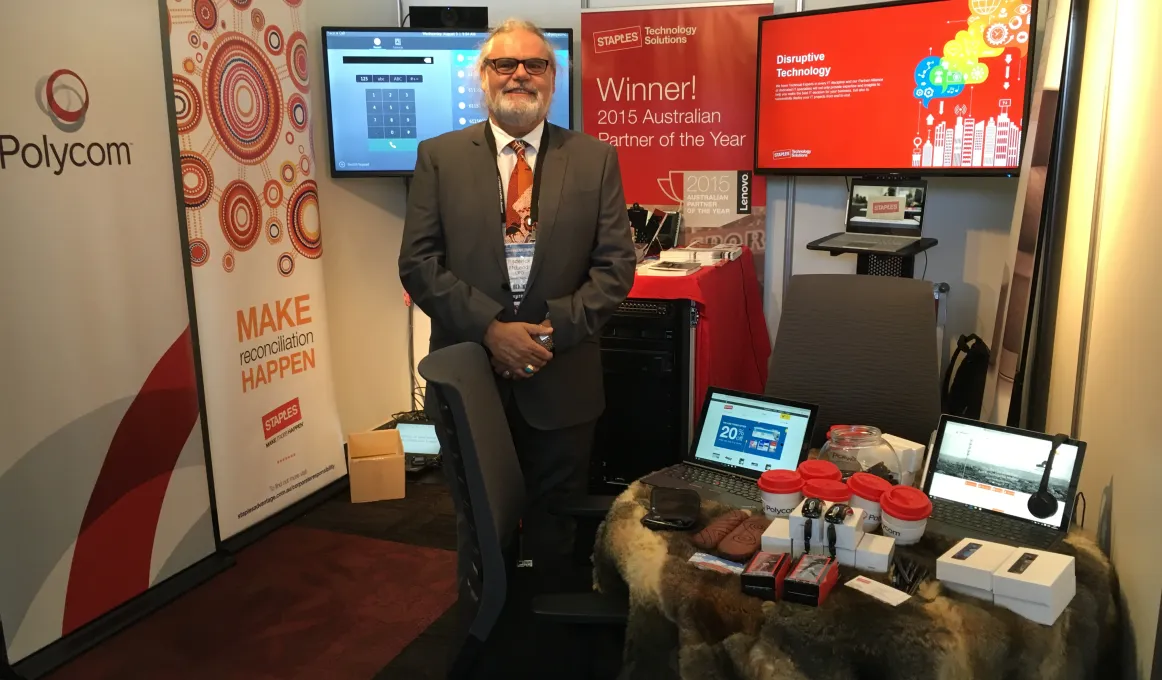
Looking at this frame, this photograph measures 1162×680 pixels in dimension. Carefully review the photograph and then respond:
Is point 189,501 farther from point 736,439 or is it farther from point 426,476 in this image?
point 736,439

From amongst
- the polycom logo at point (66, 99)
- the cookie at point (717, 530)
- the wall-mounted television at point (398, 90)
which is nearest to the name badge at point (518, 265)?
the cookie at point (717, 530)

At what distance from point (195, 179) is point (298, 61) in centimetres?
80

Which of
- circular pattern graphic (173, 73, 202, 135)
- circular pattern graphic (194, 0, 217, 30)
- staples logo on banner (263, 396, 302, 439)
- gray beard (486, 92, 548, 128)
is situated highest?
circular pattern graphic (194, 0, 217, 30)

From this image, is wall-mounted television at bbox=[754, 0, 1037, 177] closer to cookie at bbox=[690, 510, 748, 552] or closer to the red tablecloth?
the red tablecloth

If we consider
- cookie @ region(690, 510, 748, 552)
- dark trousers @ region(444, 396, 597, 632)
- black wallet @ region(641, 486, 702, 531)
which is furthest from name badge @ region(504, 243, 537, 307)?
cookie @ region(690, 510, 748, 552)

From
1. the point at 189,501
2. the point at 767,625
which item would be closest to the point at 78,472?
the point at 189,501

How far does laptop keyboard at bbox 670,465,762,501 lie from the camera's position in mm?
1711

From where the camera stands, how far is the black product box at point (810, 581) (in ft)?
4.10

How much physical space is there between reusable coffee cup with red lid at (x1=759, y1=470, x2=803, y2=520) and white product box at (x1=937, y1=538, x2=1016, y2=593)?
26 centimetres

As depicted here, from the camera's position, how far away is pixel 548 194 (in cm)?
227

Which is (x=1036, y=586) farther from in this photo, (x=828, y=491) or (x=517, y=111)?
(x=517, y=111)

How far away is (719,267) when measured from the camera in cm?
337

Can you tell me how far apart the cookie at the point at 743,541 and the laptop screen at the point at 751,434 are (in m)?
0.28

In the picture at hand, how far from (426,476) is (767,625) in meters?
2.75
